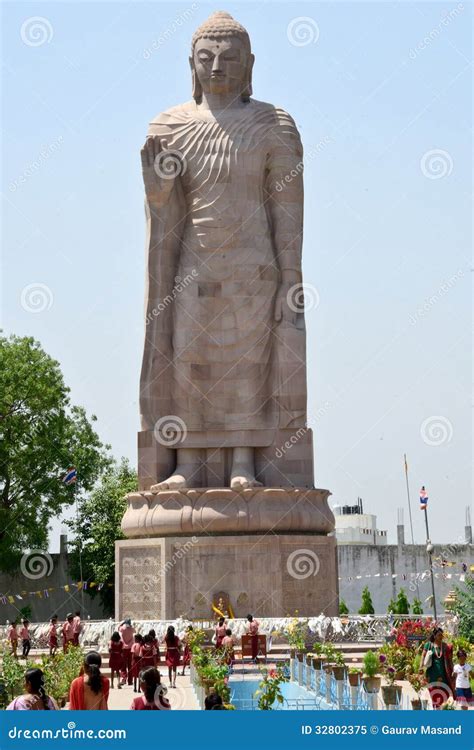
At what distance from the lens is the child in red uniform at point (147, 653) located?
58.3 ft

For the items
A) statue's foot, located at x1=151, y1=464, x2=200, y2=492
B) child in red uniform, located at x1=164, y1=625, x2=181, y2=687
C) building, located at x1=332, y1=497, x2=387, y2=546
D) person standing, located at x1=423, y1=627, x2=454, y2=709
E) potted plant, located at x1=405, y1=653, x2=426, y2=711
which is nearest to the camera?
person standing, located at x1=423, y1=627, x2=454, y2=709

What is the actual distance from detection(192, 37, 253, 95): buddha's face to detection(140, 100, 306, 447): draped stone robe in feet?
1.67

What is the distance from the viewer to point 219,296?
24.5 metres

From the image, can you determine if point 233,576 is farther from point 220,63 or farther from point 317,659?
point 220,63

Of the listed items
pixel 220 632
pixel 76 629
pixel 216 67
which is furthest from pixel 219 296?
pixel 220 632

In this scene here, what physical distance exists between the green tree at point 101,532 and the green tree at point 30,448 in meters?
1.49

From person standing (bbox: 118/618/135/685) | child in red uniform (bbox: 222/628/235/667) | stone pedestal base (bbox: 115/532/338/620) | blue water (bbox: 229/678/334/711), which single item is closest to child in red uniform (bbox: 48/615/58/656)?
stone pedestal base (bbox: 115/532/338/620)
